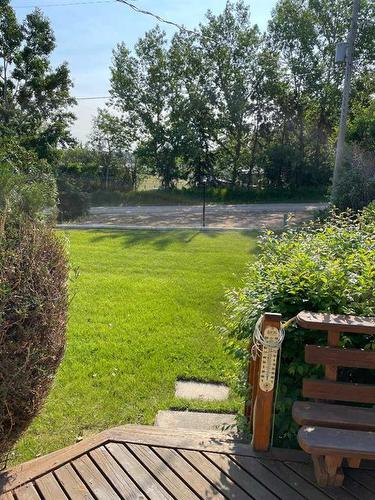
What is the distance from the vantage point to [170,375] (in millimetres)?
3605

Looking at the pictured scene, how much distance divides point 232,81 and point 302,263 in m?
23.0

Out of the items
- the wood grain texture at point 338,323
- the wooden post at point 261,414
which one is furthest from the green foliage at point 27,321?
the wood grain texture at point 338,323

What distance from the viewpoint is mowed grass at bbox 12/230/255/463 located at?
2.98 metres

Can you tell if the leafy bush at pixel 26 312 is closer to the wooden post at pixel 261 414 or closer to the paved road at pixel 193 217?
the wooden post at pixel 261 414

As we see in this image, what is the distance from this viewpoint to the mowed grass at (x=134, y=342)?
2983 mm

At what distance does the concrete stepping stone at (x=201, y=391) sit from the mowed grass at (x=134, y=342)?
7cm

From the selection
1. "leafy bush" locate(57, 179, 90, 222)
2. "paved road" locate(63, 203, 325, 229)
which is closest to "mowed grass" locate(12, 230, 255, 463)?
"paved road" locate(63, 203, 325, 229)

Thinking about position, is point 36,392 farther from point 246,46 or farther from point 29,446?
point 246,46

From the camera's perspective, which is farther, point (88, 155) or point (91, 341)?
point (88, 155)

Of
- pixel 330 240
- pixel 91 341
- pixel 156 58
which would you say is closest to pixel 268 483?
pixel 330 240

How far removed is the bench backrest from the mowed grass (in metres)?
1.26

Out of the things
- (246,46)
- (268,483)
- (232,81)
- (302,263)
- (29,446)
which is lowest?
(29,446)

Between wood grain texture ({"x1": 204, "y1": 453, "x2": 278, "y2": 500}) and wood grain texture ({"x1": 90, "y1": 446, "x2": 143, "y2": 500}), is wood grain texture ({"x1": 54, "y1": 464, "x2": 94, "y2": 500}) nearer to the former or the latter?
wood grain texture ({"x1": 90, "y1": 446, "x2": 143, "y2": 500})

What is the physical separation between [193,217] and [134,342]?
1255cm
